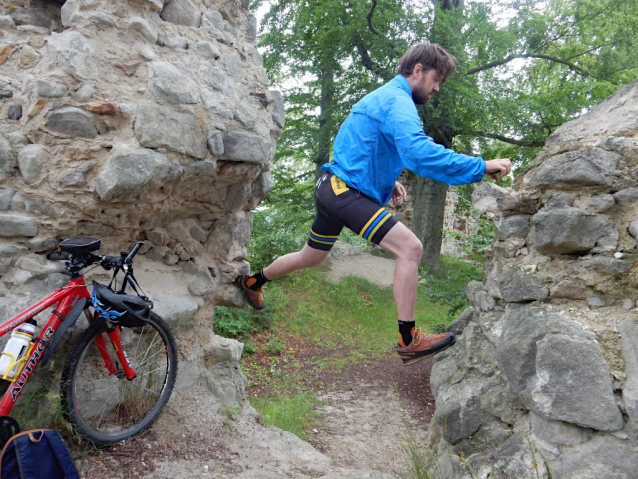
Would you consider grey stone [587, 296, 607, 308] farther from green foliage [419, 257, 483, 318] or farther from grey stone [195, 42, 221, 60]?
green foliage [419, 257, 483, 318]

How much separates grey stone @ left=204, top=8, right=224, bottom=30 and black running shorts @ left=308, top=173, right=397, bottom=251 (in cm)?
140

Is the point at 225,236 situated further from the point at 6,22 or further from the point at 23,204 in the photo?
the point at 6,22

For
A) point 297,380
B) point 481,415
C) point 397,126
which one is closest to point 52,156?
point 397,126

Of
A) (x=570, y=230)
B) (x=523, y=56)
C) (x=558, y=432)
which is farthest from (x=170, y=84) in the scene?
(x=523, y=56)

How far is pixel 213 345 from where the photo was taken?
11.9 feet

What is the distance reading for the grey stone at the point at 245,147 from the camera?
3.17 meters

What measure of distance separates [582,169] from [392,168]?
115 cm

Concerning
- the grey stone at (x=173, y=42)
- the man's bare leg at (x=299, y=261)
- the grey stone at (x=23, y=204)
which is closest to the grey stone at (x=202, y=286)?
the man's bare leg at (x=299, y=261)

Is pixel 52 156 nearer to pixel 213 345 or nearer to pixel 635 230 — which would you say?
pixel 213 345

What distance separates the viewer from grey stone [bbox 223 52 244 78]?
3.40 m

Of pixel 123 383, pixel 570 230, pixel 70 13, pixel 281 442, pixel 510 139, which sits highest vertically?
pixel 510 139

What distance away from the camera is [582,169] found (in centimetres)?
225

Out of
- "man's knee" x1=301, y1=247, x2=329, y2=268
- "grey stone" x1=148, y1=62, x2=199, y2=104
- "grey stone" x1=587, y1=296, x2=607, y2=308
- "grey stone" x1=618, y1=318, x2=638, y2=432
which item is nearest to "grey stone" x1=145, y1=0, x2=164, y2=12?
"grey stone" x1=148, y1=62, x2=199, y2=104

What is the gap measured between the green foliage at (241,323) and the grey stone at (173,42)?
3725 millimetres
